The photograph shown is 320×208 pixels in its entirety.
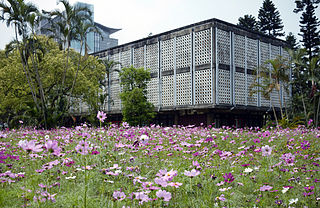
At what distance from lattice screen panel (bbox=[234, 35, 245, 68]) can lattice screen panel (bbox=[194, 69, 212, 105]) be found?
2.58 m

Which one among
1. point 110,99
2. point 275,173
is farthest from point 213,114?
point 275,173

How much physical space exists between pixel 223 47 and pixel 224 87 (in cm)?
246

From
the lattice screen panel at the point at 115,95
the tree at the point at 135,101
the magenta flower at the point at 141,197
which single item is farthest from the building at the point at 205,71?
the magenta flower at the point at 141,197

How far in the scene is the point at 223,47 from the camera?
18.5 meters

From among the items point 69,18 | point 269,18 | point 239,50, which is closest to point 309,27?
point 269,18

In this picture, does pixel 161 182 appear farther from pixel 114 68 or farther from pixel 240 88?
pixel 114 68

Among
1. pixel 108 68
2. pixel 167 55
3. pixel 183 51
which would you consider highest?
pixel 183 51

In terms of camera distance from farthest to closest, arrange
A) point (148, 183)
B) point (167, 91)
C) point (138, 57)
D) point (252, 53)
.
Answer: point (138, 57)
point (252, 53)
point (167, 91)
point (148, 183)

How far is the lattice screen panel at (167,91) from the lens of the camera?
19859 millimetres

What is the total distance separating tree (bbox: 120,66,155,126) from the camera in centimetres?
1847

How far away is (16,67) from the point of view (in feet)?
57.0

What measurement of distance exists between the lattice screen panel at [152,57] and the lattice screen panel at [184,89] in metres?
2.20

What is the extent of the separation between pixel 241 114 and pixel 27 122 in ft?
46.0

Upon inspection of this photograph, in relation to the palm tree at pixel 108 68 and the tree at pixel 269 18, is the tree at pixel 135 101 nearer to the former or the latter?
the palm tree at pixel 108 68
